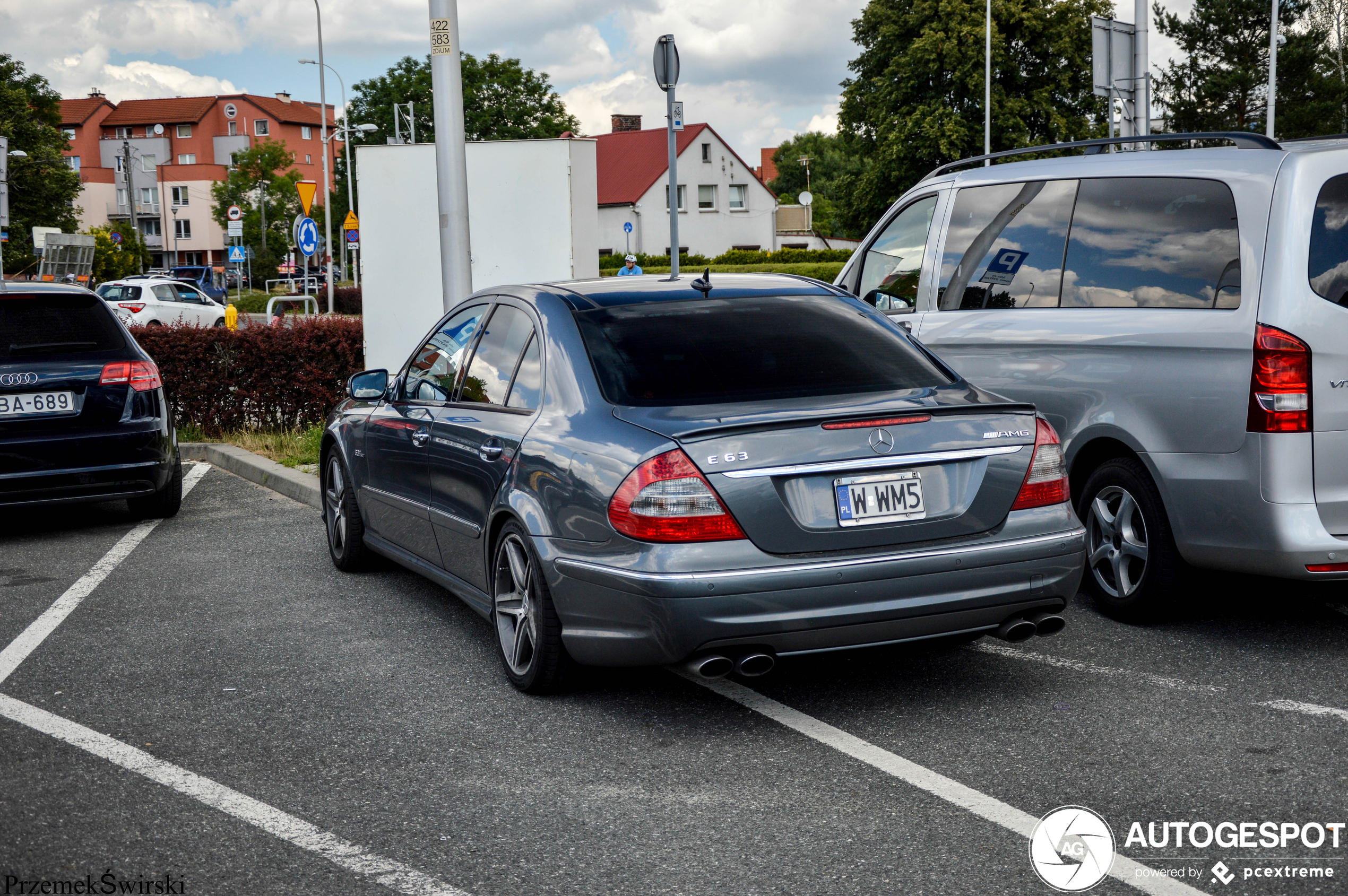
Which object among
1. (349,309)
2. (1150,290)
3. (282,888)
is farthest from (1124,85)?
(349,309)

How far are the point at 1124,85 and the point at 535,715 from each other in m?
9.32

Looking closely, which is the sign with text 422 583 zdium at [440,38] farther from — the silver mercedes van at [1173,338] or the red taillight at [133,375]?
the silver mercedes van at [1173,338]

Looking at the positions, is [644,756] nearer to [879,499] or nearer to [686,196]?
[879,499]

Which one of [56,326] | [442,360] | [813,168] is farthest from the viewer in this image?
[813,168]

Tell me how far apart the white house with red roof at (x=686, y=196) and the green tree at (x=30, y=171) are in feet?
88.2

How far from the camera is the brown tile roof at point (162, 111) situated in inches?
4641

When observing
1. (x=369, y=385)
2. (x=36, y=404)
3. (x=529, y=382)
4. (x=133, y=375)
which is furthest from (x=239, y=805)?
(x=133, y=375)

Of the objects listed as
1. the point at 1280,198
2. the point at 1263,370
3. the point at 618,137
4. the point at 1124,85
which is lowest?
the point at 1263,370

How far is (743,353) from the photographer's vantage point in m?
4.82

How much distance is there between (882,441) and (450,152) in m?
6.36

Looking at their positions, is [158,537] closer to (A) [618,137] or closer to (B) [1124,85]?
(B) [1124,85]

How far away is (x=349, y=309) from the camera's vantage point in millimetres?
43000

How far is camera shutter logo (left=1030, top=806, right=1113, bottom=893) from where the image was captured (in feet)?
10.6

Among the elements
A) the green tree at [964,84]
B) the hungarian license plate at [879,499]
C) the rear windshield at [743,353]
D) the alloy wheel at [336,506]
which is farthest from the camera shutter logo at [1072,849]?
the green tree at [964,84]
